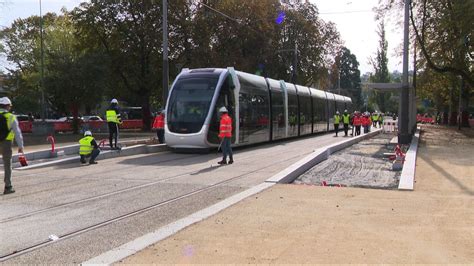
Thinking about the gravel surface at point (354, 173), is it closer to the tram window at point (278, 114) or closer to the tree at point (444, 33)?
the tram window at point (278, 114)

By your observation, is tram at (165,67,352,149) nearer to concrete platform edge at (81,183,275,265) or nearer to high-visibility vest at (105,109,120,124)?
high-visibility vest at (105,109,120,124)

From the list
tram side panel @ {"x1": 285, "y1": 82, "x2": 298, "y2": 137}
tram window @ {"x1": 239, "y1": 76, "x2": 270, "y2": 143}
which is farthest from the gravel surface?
tram side panel @ {"x1": 285, "y1": 82, "x2": 298, "y2": 137}

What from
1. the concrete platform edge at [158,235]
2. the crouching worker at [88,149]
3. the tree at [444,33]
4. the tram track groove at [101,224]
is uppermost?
the tree at [444,33]

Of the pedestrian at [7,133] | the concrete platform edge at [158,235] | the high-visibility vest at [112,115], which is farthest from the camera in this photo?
the high-visibility vest at [112,115]

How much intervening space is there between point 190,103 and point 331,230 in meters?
12.5

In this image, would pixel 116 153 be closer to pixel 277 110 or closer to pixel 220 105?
pixel 220 105

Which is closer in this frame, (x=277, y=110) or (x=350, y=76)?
(x=277, y=110)

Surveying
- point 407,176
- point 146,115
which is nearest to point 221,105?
point 407,176

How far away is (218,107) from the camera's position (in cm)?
1886

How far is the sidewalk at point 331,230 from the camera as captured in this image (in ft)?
19.1

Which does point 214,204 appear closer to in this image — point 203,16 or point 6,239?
point 6,239

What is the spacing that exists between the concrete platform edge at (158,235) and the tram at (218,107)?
30.3 feet

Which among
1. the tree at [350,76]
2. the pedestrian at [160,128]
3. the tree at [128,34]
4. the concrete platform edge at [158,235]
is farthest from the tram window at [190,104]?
the tree at [350,76]

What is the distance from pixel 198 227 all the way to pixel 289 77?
45.5 metres
